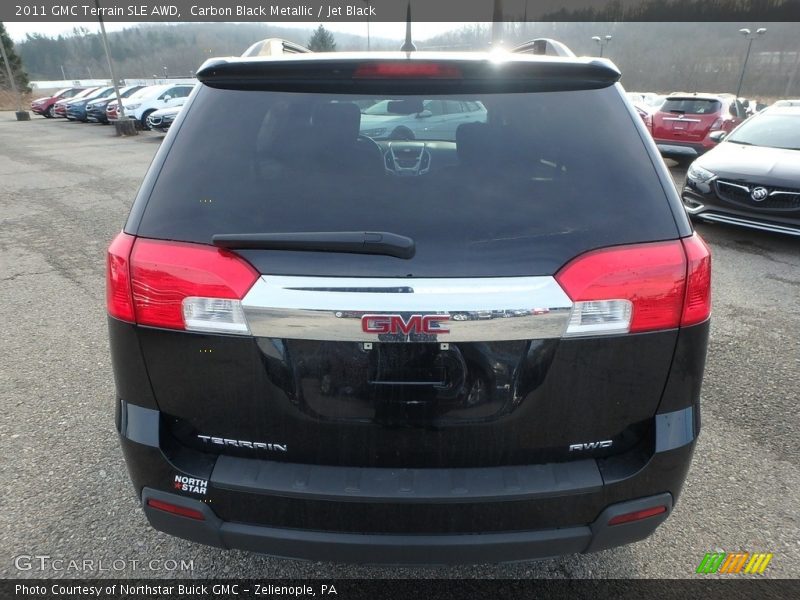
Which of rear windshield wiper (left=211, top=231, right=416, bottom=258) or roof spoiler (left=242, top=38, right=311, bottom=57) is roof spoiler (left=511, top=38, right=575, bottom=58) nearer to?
roof spoiler (left=242, top=38, right=311, bottom=57)

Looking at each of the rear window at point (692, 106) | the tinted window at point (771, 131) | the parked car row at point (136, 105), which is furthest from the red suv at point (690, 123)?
the parked car row at point (136, 105)

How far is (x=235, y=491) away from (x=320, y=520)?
26cm

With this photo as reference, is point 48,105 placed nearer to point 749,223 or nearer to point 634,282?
point 749,223

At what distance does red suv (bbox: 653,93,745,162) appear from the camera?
11664 mm

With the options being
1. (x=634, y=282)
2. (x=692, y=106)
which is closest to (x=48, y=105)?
(x=692, y=106)

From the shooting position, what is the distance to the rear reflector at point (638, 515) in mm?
1573

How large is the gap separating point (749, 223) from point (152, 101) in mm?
23297

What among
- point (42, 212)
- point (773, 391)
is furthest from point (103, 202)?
point (773, 391)

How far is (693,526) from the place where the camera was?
2.28m

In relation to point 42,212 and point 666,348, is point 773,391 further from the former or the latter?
point 42,212

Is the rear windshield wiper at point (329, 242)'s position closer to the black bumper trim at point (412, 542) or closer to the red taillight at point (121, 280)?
the red taillight at point (121, 280)

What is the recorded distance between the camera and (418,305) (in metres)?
1.36

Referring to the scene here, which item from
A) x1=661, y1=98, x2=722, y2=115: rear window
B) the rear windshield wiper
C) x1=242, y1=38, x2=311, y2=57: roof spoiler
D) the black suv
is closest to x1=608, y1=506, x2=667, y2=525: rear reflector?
the black suv

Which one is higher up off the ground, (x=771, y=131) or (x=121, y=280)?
(x=121, y=280)
